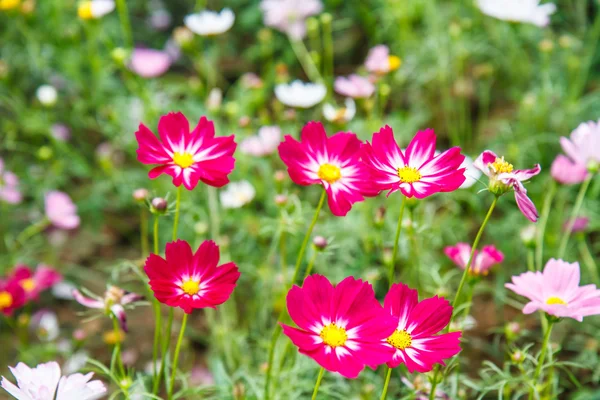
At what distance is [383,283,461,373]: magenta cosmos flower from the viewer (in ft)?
2.31

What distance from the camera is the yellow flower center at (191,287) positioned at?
76 centimetres

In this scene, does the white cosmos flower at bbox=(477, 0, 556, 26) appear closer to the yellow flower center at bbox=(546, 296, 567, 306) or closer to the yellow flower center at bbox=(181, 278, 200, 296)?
the yellow flower center at bbox=(546, 296, 567, 306)

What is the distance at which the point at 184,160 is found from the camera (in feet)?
2.65

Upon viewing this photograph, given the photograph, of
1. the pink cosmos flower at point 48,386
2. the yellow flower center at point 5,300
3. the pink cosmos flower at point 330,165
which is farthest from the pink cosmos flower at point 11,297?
the pink cosmos flower at point 330,165

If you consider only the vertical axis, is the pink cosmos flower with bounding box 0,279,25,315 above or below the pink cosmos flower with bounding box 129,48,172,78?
below

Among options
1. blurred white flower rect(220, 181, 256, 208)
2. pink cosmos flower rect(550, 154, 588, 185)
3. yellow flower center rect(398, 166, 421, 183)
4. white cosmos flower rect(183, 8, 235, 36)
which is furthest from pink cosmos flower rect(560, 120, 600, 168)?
white cosmos flower rect(183, 8, 235, 36)

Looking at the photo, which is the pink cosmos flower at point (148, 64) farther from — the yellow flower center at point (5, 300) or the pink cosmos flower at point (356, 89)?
the yellow flower center at point (5, 300)

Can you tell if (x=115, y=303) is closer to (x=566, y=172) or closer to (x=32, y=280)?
(x=32, y=280)

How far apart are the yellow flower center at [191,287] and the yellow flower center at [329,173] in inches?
8.3

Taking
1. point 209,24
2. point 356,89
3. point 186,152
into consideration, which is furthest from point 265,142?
point 186,152

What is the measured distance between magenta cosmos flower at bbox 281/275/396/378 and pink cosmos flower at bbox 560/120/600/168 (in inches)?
19.1

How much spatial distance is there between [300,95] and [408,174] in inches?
28.8

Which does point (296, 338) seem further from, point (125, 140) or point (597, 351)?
point (125, 140)

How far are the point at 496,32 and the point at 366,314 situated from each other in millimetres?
1525
